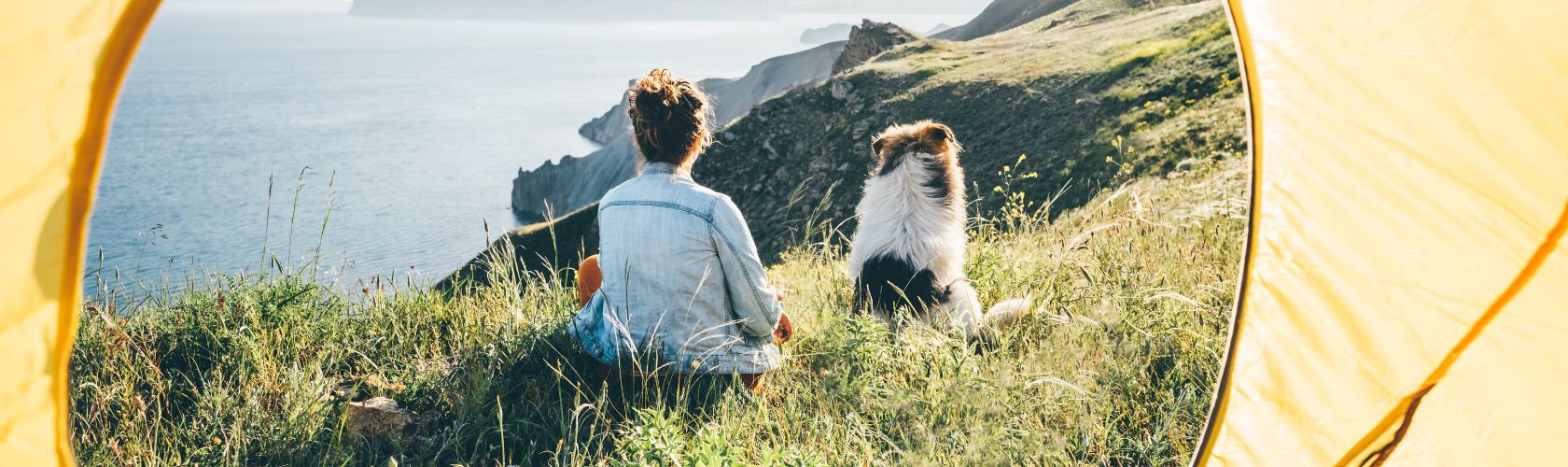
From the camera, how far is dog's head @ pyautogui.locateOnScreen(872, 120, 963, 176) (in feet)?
14.3

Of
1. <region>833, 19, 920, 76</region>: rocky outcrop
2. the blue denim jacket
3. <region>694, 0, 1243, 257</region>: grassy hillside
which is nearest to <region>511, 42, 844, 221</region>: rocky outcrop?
<region>833, 19, 920, 76</region>: rocky outcrop

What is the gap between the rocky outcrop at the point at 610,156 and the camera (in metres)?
65.4

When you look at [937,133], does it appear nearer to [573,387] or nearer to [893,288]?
[893,288]

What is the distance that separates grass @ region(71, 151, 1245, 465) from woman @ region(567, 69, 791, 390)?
133 mm

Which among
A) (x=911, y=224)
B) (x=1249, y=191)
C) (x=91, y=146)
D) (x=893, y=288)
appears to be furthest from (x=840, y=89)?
(x=91, y=146)

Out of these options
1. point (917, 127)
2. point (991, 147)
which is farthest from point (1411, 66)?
point (991, 147)

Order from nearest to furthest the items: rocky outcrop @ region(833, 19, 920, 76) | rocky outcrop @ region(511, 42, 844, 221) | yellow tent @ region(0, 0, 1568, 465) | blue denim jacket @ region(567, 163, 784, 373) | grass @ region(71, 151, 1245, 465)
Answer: yellow tent @ region(0, 0, 1568, 465) → grass @ region(71, 151, 1245, 465) → blue denim jacket @ region(567, 163, 784, 373) → rocky outcrop @ region(833, 19, 920, 76) → rocky outcrop @ region(511, 42, 844, 221)

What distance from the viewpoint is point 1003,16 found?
69.7 meters

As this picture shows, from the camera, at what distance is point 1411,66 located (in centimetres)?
161

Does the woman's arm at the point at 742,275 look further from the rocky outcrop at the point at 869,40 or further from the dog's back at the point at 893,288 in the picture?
the rocky outcrop at the point at 869,40

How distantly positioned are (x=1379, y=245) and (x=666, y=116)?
2123 millimetres

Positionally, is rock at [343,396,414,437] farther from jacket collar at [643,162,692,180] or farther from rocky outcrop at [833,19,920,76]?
rocky outcrop at [833,19,920,76]

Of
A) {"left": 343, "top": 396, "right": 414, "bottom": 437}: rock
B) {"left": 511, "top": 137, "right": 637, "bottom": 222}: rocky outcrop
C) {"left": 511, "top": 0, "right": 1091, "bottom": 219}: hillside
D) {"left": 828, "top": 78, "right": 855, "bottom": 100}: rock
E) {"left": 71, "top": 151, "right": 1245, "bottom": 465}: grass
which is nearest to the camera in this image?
{"left": 71, "top": 151, "right": 1245, "bottom": 465}: grass

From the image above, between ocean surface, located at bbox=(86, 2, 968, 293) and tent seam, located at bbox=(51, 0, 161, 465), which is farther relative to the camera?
ocean surface, located at bbox=(86, 2, 968, 293)
